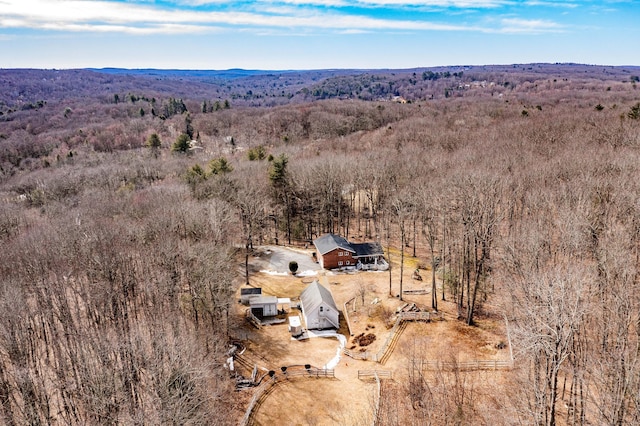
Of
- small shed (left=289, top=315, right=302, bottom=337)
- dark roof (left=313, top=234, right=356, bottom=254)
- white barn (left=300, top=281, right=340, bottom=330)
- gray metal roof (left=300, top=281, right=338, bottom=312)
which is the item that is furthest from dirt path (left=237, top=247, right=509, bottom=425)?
dark roof (left=313, top=234, right=356, bottom=254)

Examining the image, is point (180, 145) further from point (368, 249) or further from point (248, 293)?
point (248, 293)

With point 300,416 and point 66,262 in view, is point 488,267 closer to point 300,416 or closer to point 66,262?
point 300,416

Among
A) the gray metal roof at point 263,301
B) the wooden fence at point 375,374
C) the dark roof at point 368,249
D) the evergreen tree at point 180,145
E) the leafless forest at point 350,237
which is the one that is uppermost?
the evergreen tree at point 180,145

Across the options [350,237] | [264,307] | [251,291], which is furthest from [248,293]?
[350,237]

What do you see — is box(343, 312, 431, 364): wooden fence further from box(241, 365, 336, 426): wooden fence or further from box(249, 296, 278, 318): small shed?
Result: box(249, 296, 278, 318): small shed

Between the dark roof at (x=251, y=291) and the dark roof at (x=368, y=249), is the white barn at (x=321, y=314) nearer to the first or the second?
the dark roof at (x=251, y=291)

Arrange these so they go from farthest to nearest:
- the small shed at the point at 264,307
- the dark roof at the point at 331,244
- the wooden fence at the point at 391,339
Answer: the dark roof at the point at 331,244 < the small shed at the point at 264,307 < the wooden fence at the point at 391,339

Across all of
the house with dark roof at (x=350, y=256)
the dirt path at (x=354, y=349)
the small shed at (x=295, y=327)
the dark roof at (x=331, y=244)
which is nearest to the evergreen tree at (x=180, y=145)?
the dark roof at (x=331, y=244)

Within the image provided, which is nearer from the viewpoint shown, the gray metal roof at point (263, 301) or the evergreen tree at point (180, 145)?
the gray metal roof at point (263, 301)
